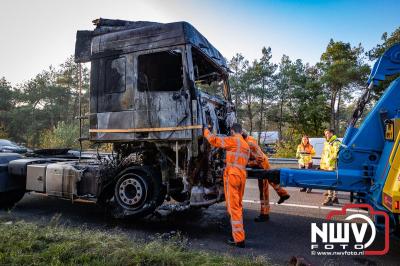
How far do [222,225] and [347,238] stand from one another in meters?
1.84

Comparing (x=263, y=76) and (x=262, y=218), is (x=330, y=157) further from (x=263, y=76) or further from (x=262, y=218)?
(x=263, y=76)

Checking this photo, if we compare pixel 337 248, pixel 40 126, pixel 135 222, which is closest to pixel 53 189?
pixel 135 222

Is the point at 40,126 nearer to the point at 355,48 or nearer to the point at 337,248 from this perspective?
the point at 355,48

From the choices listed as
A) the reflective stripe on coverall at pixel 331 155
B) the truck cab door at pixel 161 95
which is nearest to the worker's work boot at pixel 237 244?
the truck cab door at pixel 161 95

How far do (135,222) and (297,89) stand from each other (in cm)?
3065

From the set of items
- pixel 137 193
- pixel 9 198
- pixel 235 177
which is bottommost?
pixel 9 198

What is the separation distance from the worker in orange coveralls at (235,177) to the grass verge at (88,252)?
705 mm

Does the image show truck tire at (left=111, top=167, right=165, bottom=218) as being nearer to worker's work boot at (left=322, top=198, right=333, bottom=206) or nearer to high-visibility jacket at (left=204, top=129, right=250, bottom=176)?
high-visibility jacket at (left=204, top=129, right=250, bottom=176)

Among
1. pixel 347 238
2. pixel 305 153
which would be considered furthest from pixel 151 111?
pixel 305 153

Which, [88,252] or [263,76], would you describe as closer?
[88,252]

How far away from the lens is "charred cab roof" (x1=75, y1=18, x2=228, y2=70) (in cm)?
470

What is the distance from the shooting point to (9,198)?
246 inches

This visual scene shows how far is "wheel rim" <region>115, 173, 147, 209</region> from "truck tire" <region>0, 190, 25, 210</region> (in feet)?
8.98

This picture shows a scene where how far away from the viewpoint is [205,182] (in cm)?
482
